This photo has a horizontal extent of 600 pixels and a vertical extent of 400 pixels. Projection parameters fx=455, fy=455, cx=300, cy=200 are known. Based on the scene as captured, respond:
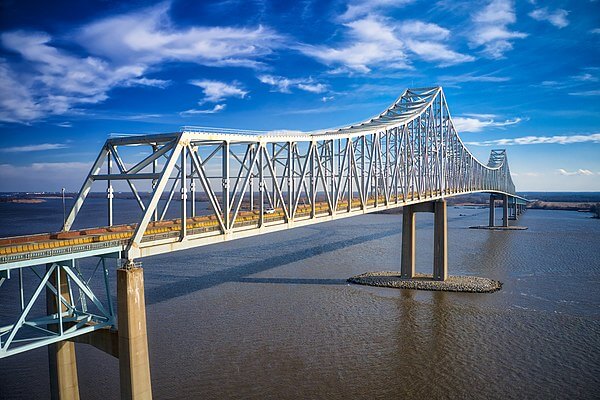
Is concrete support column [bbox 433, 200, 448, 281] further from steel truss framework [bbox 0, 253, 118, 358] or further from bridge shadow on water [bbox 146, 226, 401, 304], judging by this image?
steel truss framework [bbox 0, 253, 118, 358]

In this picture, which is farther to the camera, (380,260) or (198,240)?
(380,260)

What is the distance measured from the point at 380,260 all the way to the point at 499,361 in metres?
27.7

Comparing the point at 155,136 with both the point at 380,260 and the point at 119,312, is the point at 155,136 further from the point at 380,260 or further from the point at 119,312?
the point at 380,260

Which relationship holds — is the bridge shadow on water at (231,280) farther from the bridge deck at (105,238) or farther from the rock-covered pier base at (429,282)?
the bridge deck at (105,238)

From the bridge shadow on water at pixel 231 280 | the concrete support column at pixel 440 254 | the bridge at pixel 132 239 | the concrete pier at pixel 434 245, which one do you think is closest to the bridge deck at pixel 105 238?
the bridge at pixel 132 239

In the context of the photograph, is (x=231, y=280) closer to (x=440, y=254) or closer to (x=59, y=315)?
(x=440, y=254)

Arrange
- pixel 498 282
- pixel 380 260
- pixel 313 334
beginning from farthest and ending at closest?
1. pixel 380 260
2. pixel 498 282
3. pixel 313 334

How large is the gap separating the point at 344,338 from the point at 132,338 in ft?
44.4

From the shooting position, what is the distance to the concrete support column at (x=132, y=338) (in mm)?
14820

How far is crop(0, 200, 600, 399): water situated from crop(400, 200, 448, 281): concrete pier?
412 centimetres

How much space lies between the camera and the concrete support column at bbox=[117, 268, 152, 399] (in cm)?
1482

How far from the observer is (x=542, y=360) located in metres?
22.9

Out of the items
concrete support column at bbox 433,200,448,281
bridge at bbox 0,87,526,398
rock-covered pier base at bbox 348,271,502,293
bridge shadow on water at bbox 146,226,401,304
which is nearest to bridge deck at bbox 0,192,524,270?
bridge at bbox 0,87,526,398

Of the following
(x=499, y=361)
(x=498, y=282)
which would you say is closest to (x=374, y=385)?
(x=499, y=361)
